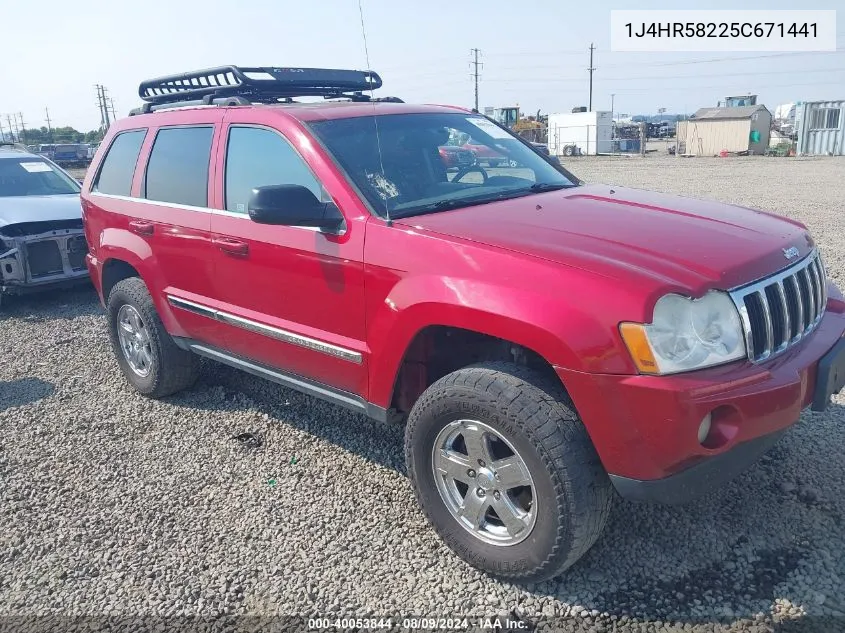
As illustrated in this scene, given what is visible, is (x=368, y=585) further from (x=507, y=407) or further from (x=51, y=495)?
(x=51, y=495)

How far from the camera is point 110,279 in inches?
202

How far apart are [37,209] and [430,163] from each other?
5735mm

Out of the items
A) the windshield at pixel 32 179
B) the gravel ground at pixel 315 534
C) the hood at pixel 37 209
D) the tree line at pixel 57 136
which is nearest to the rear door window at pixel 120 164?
→ the gravel ground at pixel 315 534

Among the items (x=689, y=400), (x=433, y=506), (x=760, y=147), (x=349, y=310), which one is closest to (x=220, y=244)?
(x=349, y=310)

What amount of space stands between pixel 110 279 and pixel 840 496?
4.74 metres

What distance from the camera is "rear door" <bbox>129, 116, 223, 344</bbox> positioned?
13.3 ft

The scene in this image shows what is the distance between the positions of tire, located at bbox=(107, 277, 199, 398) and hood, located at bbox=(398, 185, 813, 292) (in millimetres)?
2330

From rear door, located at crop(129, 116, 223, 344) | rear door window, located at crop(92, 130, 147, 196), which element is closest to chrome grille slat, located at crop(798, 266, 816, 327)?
rear door, located at crop(129, 116, 223, 344)

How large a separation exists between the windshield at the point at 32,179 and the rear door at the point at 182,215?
4.61 metres

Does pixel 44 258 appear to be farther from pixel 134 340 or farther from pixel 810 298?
pixel 810 298

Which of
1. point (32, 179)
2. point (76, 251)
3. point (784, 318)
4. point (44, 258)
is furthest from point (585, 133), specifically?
point (784, 318)

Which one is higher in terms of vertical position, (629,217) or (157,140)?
(157,140)

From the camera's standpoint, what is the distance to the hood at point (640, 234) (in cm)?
255

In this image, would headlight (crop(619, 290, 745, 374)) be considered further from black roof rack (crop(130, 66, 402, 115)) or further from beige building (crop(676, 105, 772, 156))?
beige building (crop(676, 105, 772, 156))
